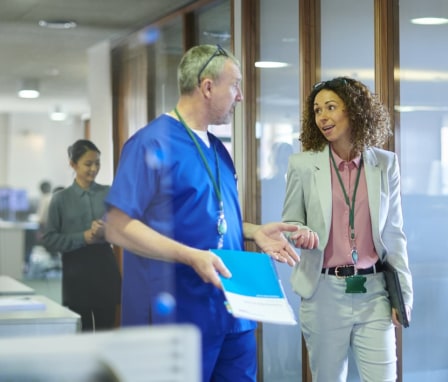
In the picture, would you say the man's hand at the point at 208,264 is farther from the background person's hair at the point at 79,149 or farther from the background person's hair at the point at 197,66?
the background person's hair at the point at 79,149

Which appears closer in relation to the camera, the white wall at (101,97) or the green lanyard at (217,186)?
the green lanyard at (217,186)

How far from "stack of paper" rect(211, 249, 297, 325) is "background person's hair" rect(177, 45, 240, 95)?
1.26ft

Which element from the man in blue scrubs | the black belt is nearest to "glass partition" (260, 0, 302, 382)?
the black belt

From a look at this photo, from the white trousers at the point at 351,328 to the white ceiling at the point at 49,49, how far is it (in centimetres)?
94

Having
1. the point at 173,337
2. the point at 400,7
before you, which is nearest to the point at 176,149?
the point at 173,337

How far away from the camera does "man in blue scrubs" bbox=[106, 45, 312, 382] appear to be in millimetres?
1817

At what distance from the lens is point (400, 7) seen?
2.97m

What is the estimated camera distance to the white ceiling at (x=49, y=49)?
2492 mm

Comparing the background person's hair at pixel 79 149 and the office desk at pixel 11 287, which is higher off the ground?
the background person's hair at pixel 79 149

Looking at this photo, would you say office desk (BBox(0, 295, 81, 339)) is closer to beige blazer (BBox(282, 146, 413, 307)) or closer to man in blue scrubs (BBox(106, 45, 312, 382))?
man in blue scrubs (BBox(106, 45, 312, 382))

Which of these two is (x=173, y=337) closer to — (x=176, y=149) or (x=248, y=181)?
(x=176, y=149)

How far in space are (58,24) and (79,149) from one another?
0.39 m

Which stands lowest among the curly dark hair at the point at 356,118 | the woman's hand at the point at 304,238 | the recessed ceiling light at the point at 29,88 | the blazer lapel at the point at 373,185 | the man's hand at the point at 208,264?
the man's hand at the point at 208,264

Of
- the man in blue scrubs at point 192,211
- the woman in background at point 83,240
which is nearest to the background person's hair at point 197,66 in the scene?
the man in blue scrubs at point 192,211
